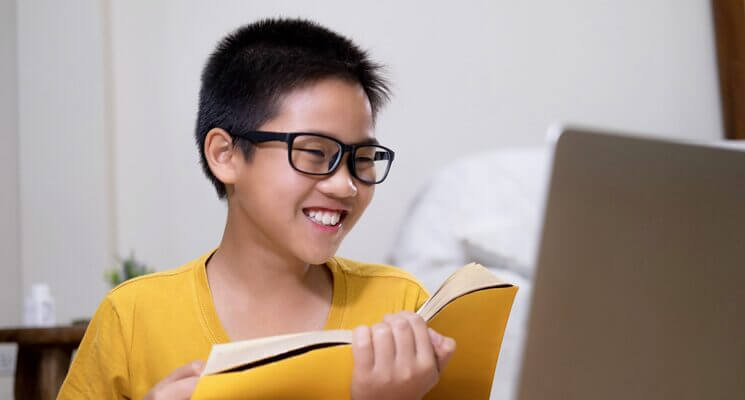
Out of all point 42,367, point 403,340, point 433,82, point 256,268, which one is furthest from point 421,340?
point 433,82

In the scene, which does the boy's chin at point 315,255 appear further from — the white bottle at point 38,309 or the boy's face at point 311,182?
the white bottle at point 38,309

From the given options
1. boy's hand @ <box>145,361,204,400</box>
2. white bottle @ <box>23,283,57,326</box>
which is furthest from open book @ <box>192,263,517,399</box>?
white bottle @ <box>23,283,57,326</box>

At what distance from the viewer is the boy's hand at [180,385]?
63cm

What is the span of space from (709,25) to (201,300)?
223 cm

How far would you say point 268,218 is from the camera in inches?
36.3

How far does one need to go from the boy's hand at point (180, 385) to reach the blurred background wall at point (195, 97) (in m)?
1.81

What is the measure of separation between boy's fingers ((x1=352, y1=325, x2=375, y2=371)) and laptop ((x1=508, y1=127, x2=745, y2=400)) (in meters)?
0.21

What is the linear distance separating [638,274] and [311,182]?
1.68ft

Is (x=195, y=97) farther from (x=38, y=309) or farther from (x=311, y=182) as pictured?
(x=311, y=182)

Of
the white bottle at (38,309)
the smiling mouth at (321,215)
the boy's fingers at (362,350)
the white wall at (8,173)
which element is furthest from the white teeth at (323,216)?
the white wall at (8,173)

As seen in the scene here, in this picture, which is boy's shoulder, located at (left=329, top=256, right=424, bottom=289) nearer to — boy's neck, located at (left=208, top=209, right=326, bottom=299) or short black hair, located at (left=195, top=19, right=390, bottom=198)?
boy's neck, located at (left=208, top=209, right=326, bottom=299)

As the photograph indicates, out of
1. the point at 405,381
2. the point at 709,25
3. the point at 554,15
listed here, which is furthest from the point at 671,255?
the point at 709,25

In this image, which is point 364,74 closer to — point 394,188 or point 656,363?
point 656,363

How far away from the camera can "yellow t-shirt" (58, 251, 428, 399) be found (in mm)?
896
